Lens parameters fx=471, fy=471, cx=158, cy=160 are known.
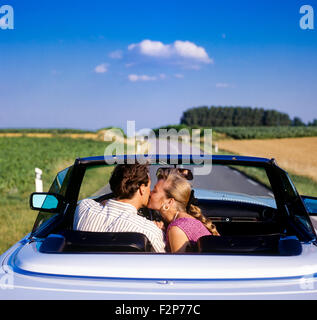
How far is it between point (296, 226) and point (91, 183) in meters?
12.7

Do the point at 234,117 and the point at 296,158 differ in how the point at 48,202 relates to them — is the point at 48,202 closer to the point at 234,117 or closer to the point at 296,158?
the point at 296,158

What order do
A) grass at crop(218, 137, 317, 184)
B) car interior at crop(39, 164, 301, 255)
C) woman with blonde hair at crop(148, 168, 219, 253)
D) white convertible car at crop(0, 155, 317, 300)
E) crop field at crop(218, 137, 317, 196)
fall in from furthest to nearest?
grass at crop(218, 137, 317, 184)
crop field at crop(218, 137, 317, 196)
woman with blonde hair at crop(148, 168, 219, 253)
car interior at crop(39, 164, 301, 255)
white convertible car at crop(0, 155, 317, 300)

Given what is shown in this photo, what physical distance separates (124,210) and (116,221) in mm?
105

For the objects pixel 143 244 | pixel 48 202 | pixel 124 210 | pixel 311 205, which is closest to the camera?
pixel 143 244

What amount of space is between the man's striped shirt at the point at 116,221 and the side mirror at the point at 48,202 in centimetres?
30

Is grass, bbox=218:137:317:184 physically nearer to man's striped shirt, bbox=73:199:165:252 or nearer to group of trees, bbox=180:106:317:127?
man's striped shirt, bbox=73:199:165:252

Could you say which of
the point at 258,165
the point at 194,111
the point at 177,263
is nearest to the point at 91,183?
the point at 258,165

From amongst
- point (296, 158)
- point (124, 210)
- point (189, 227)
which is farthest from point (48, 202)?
point (296, 158)

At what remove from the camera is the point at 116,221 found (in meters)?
2.54

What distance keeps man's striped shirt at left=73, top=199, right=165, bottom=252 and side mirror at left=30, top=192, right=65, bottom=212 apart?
0.30m

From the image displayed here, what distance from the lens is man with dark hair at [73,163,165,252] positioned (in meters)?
2.52

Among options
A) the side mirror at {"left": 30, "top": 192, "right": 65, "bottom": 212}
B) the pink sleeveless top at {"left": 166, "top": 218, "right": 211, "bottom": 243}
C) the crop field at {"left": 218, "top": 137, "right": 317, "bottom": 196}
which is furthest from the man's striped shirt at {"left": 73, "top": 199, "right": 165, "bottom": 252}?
the crop field at {"left": 218, "top": 137, "right": 317, "bottom": 196}

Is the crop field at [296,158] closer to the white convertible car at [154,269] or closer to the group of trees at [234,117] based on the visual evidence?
the white convertible car at [154,269]
